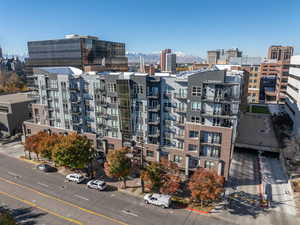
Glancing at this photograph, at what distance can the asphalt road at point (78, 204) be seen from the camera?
3538cm

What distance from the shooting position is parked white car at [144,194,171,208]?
38303 mm

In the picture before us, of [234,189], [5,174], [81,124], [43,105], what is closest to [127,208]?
[234,189]

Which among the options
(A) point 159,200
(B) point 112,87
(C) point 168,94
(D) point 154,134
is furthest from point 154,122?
(A) point 159,200

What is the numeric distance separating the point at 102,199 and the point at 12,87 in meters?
130

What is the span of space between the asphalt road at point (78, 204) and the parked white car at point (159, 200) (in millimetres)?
869

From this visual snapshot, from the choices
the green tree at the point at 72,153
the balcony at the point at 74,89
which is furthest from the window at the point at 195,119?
the balcony at the point at 74,89

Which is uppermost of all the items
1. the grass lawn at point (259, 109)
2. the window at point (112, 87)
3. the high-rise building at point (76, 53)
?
the high-rise building at point (76, 53)

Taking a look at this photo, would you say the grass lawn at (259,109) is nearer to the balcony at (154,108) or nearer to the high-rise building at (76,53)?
the high-rise building at (76,53)

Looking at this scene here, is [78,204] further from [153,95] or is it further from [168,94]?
[168,94]

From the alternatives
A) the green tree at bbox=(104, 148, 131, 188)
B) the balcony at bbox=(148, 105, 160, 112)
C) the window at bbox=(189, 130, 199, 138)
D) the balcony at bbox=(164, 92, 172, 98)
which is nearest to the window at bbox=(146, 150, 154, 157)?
the green tree at bbox=(104, 148, 131, 188)

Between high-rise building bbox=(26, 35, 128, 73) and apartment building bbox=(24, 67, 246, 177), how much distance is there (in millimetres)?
32791

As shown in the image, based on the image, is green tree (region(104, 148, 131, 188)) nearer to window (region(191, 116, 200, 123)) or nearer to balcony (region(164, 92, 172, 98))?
balcony (region(164, 92, 172, 98))

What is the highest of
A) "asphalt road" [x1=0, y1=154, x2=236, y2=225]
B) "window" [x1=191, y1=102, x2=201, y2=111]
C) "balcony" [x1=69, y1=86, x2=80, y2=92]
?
"balcony" [x1=69, y1=86, x2=80, y2=92]

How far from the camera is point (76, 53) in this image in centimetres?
9494
